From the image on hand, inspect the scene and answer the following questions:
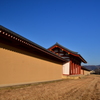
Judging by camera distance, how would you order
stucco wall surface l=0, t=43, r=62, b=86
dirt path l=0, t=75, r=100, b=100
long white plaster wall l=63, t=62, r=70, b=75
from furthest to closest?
long white plaster wall l=63, t=62, r=70, b=75
stucco wall surface l=0, t=43, r=62, b=86
dirt path l=0, t=75, r=100, b=100

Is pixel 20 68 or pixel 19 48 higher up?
pixel 19 48

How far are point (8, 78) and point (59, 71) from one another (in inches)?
374

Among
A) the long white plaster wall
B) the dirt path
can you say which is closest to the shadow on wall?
the dirt path

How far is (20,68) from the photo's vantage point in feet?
26.8

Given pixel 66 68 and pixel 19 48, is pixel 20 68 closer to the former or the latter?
pixel 19 48

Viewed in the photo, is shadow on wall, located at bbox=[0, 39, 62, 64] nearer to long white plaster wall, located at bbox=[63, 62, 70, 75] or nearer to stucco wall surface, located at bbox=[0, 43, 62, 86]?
stucco wall surface, located at bbox=[0, 43, 62, 86]

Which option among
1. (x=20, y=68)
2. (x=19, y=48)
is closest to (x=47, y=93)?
(x=20, y=68)

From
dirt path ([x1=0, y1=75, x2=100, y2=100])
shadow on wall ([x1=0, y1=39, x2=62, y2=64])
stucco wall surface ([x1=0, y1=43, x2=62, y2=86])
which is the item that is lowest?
dirt path ([x1=0, y1=75, x2=100, y2=100])

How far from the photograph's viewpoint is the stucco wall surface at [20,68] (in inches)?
272

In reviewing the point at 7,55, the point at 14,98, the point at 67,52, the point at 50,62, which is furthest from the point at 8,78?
the point at 67,52

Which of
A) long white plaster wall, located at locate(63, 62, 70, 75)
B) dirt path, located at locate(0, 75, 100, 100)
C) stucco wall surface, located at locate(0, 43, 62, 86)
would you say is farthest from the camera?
long white plaster wall, located at locate(63, 62, 70, 75)

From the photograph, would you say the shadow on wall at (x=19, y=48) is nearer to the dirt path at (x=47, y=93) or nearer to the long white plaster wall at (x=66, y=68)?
the dirt path at (x=47, y=93)

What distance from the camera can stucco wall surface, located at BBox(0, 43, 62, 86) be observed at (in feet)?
22.6

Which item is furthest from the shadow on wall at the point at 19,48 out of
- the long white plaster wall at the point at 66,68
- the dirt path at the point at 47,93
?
the long white plaster wall at the point at 66,68
